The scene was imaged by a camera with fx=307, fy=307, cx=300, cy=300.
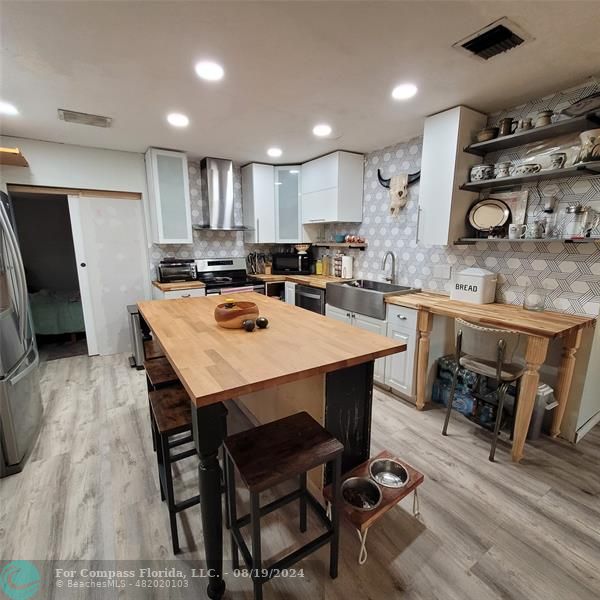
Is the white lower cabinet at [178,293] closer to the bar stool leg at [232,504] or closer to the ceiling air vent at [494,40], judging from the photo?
the bar stool leg at [232,504]

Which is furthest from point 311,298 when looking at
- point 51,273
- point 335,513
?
point 51,273

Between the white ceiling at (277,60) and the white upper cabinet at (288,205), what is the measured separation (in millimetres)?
1359

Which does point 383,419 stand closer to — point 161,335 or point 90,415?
point 161,335

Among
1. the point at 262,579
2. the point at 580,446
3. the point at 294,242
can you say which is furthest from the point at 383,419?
the point at 294,242

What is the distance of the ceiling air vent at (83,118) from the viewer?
7.91ft

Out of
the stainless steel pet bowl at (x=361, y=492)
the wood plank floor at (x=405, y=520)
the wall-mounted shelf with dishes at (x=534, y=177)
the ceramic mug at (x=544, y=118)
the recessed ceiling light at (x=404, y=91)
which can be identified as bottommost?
the wood plank floor at (x=405, y=520)

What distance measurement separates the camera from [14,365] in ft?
6.38

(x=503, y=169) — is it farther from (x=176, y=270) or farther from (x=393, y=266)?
(x=176, y=270)

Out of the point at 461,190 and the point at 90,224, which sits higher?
the point at 461,190

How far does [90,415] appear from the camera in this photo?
8.30ft

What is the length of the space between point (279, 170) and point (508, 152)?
2.63m

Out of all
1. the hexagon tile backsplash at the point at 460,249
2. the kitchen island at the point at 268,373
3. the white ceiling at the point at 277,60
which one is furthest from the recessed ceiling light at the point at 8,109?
the kitchen island at the point at 268,373

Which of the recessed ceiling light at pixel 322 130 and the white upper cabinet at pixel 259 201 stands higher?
the recessed ceiling light at pixel 322 130

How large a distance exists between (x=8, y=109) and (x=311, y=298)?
3081mm
